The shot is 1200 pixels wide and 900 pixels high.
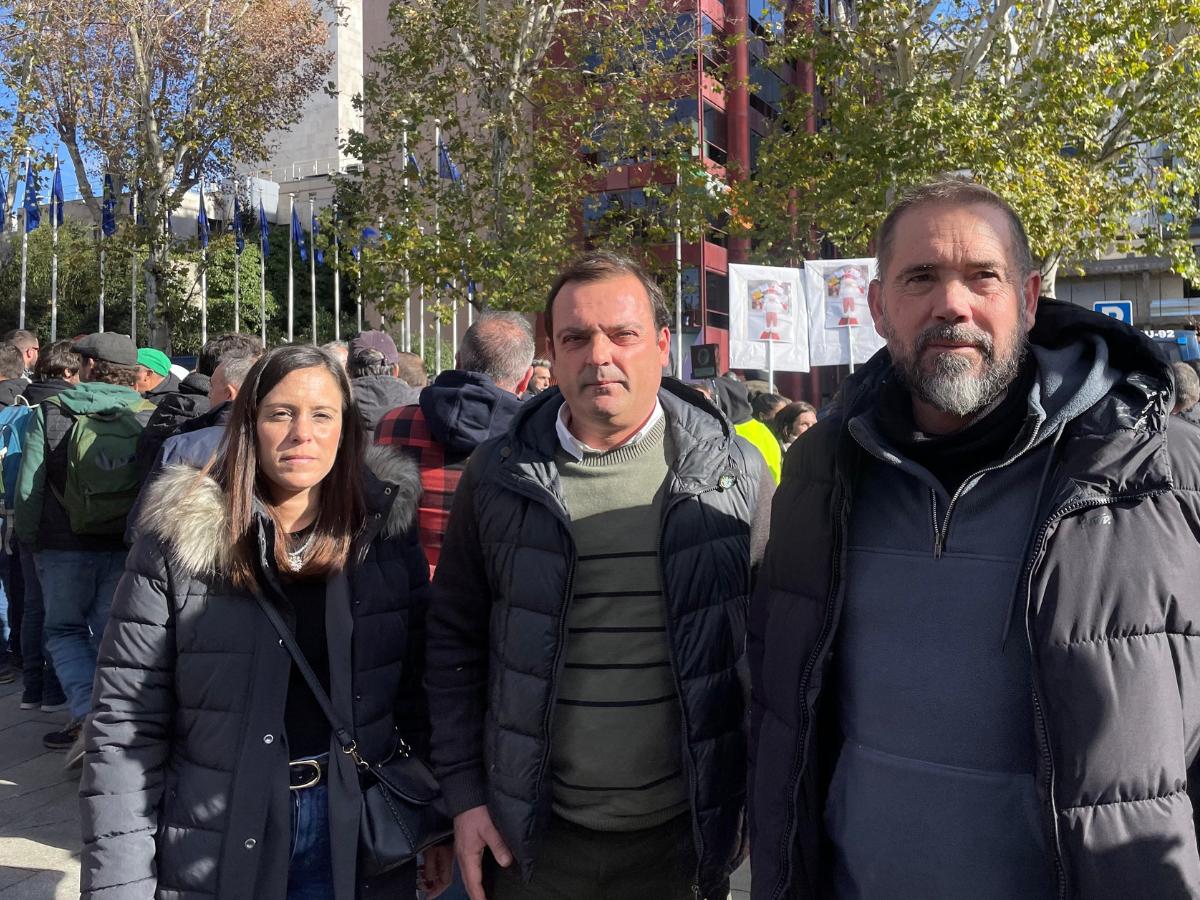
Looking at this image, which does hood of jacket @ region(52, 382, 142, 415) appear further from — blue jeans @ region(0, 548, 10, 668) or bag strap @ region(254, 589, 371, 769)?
bag strap @ region(254, 589, 371, 769)

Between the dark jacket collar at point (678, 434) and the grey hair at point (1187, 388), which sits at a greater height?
the grey hair at point (1187, 388)

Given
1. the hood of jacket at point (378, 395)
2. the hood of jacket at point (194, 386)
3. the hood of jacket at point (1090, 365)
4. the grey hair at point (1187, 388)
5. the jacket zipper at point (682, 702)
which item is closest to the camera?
the hood of jacket at point (1090, 365)

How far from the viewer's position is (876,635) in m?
1.93

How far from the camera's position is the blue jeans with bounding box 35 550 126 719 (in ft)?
17.1

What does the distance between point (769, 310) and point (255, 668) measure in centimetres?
874

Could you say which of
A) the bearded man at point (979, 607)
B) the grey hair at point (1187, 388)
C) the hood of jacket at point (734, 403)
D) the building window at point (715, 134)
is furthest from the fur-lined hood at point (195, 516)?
the building window at point (715, 134)

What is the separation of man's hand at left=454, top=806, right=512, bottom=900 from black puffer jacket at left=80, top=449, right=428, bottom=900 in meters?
0.24

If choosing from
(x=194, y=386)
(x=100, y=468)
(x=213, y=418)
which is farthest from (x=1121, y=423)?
(x=100, y=468)

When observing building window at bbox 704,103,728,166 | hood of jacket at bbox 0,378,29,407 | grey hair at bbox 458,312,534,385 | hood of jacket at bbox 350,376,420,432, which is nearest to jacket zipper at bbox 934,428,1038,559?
grey hair at bbox 458,312,534,385

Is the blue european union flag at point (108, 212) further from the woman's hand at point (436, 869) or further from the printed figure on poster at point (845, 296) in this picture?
the woman's hand at point (436, 869)

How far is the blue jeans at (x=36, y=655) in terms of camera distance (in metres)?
6.22

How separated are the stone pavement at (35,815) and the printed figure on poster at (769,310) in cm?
707

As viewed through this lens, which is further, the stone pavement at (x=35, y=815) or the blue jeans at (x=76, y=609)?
the blue jeans at (x=76, y=609)

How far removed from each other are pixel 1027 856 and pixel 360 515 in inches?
63.7
